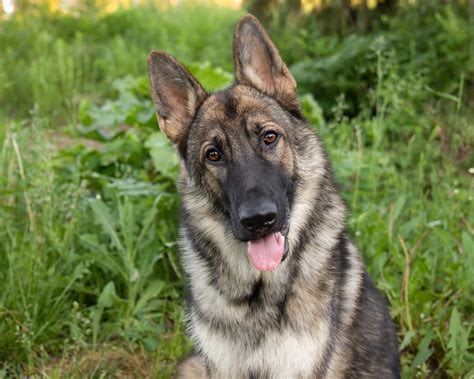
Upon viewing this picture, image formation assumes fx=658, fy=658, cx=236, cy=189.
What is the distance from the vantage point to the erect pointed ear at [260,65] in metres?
3.16

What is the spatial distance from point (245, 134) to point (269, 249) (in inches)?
22.1

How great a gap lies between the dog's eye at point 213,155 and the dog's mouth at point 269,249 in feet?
1.49

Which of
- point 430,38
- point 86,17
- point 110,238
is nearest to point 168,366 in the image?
point 110,238

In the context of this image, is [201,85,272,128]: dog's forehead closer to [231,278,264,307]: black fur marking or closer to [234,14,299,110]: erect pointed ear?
[234,14,299,110]: erect pointed ear

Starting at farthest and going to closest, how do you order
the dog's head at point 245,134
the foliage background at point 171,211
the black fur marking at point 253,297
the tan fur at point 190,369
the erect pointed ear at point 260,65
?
1. the foliage background at point 171,211
2. the tan fur at point 190,369
3. the erect pointed ear at point 260,65
4. the black fur marking at point 253,297
5. the dog's head at point 245,134

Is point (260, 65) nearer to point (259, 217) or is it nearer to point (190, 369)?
A: point (259, 217)

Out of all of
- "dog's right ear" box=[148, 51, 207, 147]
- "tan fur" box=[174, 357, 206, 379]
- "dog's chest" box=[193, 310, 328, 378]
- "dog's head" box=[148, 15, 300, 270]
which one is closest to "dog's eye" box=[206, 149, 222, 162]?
"dog's head" box=[148, 15, 300, 270]

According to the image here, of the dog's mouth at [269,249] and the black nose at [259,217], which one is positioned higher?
the black nose at [259,217]

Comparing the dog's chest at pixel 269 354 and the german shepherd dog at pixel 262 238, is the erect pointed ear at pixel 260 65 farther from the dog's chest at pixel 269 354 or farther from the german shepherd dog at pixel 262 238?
the dog's chest at pixel 269 354

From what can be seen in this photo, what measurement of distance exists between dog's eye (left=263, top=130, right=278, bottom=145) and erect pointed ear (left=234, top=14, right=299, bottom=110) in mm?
234

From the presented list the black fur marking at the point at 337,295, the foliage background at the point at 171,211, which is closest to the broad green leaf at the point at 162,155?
the foliage background at the point at 171,211

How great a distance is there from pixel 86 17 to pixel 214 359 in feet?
29.3

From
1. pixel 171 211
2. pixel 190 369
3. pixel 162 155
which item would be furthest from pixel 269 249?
pixel 162 155

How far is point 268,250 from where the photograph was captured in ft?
9.61
